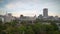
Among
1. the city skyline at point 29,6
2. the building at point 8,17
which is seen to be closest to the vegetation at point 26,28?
the building at point 8,17

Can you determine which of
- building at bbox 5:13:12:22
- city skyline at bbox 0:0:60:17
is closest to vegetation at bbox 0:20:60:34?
building at bbox 5:13:12:22

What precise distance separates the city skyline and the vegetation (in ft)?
0.68

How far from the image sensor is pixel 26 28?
1706 millimetres

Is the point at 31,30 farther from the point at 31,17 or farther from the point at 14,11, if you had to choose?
the point at 14,11

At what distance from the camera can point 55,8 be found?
180cm

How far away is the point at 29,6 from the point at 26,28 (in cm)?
42

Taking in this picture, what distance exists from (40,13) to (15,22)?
503 mm

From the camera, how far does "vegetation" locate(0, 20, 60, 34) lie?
1.67 metres

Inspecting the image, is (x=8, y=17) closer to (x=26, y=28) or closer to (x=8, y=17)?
(x=8, y=17)

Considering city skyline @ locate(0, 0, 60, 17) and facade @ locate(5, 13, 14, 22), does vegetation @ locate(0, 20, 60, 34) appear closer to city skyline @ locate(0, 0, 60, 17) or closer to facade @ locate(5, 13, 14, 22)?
facade @ locate(5, 13, 14, 22)

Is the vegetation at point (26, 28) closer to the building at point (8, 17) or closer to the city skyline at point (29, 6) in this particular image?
the building at point (8, 17)

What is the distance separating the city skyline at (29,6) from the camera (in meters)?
1.74

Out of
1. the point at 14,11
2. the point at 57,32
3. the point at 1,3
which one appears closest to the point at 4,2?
the point at 1,3

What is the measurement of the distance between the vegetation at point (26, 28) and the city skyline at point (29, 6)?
0.21m
